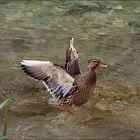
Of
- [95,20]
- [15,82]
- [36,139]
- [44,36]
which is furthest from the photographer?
[95,20]

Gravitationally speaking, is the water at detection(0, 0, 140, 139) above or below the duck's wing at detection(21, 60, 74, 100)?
below

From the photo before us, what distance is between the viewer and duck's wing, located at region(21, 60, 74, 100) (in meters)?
6.05

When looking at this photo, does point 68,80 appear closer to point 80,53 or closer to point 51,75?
point 51,75

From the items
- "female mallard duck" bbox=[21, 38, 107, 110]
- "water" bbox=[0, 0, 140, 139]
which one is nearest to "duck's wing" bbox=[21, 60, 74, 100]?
"female mallard duck" bbox=[21, 38, 107, 110]

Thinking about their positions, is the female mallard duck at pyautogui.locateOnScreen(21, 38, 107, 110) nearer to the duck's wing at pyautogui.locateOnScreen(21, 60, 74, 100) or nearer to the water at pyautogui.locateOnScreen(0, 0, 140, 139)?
the duck's wing at pyautogui.locateOnScreen(21, 60, 74, 100)

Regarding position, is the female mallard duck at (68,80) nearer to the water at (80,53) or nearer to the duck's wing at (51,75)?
the duck's wing at (51,75)

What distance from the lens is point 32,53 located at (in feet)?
26.8

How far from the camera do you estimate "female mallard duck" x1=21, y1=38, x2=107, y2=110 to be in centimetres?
609

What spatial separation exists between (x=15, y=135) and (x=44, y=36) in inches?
135

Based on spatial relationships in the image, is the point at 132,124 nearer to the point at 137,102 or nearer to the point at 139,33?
the point at 137,102

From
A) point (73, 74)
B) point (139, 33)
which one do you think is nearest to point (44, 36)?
point (139, 33)

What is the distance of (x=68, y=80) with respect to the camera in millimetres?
6266

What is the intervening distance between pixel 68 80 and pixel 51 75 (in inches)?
8.7

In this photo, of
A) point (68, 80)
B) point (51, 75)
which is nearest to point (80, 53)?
point (68, 80)
